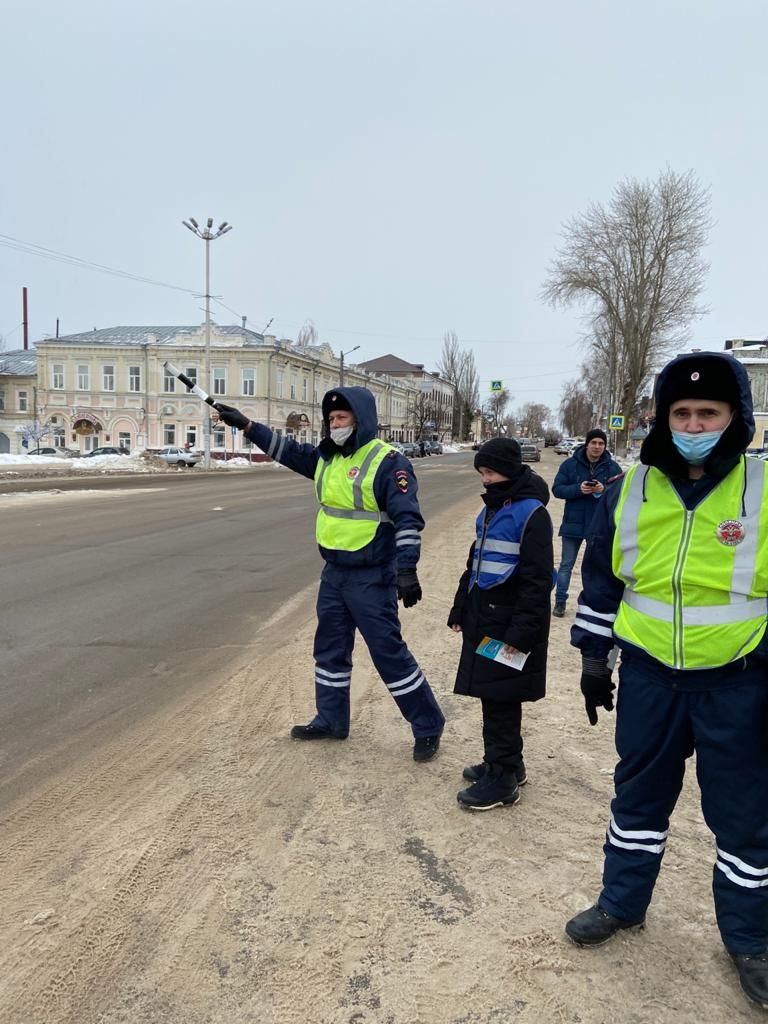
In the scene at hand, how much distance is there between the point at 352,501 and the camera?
3709 mm

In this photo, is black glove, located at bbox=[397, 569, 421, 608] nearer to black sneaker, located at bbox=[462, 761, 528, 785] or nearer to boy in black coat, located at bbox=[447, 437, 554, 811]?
boy in black coat, located at bbox=[447, 437, 554, 811]

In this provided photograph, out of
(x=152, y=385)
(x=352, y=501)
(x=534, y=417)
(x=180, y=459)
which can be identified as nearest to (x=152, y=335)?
(x=152, y=385)

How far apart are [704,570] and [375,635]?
1.88 m

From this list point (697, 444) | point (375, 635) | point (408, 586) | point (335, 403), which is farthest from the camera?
point (335, 403)

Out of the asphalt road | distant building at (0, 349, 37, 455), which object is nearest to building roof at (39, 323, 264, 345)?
distant building at (0, 349, 37, 455)

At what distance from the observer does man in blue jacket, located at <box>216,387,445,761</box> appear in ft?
12.0

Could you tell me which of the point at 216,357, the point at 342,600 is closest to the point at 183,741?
the point at 342,600

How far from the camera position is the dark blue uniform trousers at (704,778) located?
2.15 metres

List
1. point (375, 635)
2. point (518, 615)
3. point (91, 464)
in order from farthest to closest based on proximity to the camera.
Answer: point (91, 464)
point (375, 635)
point (518, 615)

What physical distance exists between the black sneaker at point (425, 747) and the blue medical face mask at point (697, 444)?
7.05 feet

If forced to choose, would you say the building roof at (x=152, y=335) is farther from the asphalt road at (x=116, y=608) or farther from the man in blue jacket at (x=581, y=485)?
the man in blue jacket at (x=581, y=485)

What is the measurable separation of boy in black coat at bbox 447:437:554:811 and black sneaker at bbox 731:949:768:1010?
1171 mm

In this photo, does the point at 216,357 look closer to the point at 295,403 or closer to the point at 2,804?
the point at 295,403

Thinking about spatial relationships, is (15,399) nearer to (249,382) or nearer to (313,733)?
(249,382)
